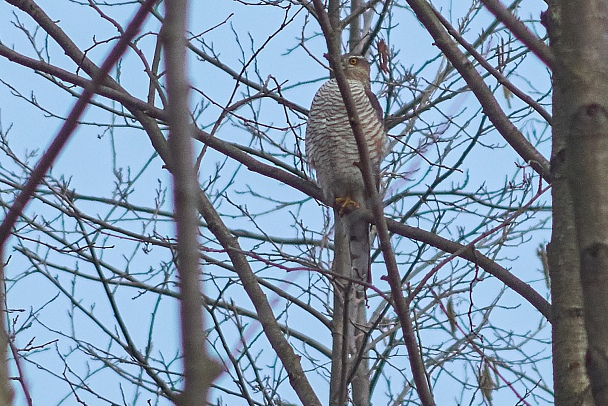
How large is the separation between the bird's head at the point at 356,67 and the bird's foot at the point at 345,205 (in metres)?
1.07

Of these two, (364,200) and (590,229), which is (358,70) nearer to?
(364,200)

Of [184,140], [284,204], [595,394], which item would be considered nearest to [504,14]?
[595,394]

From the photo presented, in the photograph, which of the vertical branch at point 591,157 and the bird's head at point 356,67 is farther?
the bird's head at point 356,67

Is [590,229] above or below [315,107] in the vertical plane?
below

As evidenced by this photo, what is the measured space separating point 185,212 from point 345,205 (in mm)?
4938

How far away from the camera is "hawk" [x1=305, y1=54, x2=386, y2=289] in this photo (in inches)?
224

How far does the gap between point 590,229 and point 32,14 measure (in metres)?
3.31

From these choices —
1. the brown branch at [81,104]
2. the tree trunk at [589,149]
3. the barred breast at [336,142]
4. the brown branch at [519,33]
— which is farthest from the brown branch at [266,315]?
the brown branch at [81,104]

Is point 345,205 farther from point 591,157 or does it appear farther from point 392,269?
point 591,157

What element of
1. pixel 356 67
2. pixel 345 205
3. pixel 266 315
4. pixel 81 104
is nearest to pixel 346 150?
pixel 345 205

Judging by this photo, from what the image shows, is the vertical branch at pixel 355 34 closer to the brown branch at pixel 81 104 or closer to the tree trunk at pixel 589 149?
the tree trunk at pixel 589 149

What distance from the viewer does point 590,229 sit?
1157 mm

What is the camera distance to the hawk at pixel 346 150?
224 inches

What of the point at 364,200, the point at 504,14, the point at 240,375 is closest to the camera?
the point at 504,14
